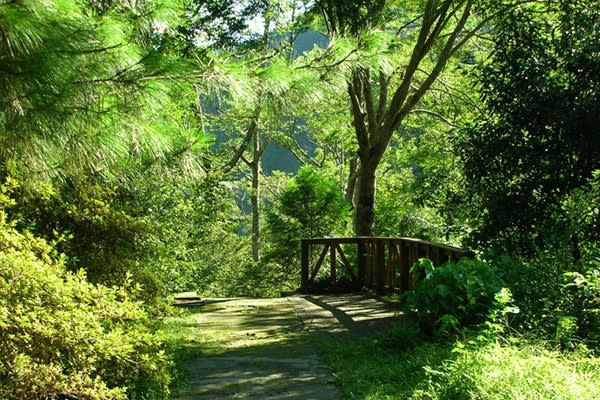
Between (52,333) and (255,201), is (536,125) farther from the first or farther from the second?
(255,201)

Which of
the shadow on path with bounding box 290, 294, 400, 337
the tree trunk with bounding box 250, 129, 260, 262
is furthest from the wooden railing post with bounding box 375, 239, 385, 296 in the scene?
the tree trunk with bounding box 250, 129, 260, 262

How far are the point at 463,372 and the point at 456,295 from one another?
1.45 m

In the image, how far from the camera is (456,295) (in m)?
4.80

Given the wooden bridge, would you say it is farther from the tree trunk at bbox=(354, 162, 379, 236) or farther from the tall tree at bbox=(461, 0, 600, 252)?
the tree trunk at bbox=(354, 162, 379, 236)

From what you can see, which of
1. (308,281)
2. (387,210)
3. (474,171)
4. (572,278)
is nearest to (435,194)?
(474,171)

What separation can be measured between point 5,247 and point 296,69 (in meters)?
2.42

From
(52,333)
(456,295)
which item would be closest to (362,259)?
(456,295)

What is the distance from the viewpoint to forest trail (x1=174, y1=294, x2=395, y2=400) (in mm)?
4180

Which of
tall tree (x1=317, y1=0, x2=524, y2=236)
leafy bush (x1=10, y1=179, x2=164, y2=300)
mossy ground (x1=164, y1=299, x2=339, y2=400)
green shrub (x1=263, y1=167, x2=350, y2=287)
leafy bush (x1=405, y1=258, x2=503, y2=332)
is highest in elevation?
tall tree (x1=317, y1=0, x2=524, y2=236)

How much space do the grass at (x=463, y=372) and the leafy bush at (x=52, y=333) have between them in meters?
1.72

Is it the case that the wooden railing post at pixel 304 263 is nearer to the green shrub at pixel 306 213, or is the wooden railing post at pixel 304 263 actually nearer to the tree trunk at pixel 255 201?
the green shrub at pixel 306 213

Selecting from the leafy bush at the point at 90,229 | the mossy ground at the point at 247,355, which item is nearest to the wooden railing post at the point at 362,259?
the mossy ground at the point at 247,355

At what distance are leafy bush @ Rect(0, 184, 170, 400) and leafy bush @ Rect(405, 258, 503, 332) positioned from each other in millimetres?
2534

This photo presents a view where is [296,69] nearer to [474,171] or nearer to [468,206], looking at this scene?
[474,171]
